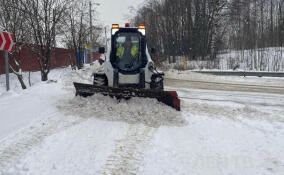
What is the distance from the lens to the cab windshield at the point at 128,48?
6422 mm

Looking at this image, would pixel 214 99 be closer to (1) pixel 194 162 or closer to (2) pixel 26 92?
(1) pixel 194 162

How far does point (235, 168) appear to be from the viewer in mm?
2752

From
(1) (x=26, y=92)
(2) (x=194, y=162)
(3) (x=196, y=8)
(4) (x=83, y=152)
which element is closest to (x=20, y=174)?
(4) (x=83, y=152)

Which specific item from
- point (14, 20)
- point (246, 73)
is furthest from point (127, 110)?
point (14, 20)

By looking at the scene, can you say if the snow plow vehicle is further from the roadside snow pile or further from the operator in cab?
the roadside snow pile

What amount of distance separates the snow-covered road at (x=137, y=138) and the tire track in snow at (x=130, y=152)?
12 mm

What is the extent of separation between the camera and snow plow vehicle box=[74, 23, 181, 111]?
19.5 ft

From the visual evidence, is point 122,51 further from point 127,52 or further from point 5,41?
point 5,41

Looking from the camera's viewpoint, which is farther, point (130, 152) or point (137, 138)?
point (137, 138)

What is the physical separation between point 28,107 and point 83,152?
9.85ft

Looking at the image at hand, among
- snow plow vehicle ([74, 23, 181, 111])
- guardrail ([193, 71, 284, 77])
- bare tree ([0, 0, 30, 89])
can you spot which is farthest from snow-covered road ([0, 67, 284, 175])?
bare tree ([0, 0, 30, 89])

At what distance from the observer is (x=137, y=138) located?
3.67m

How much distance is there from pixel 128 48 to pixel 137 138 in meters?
3.45

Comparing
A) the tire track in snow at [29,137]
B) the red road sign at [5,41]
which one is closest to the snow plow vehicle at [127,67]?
the tire track in snow at [29,137]
